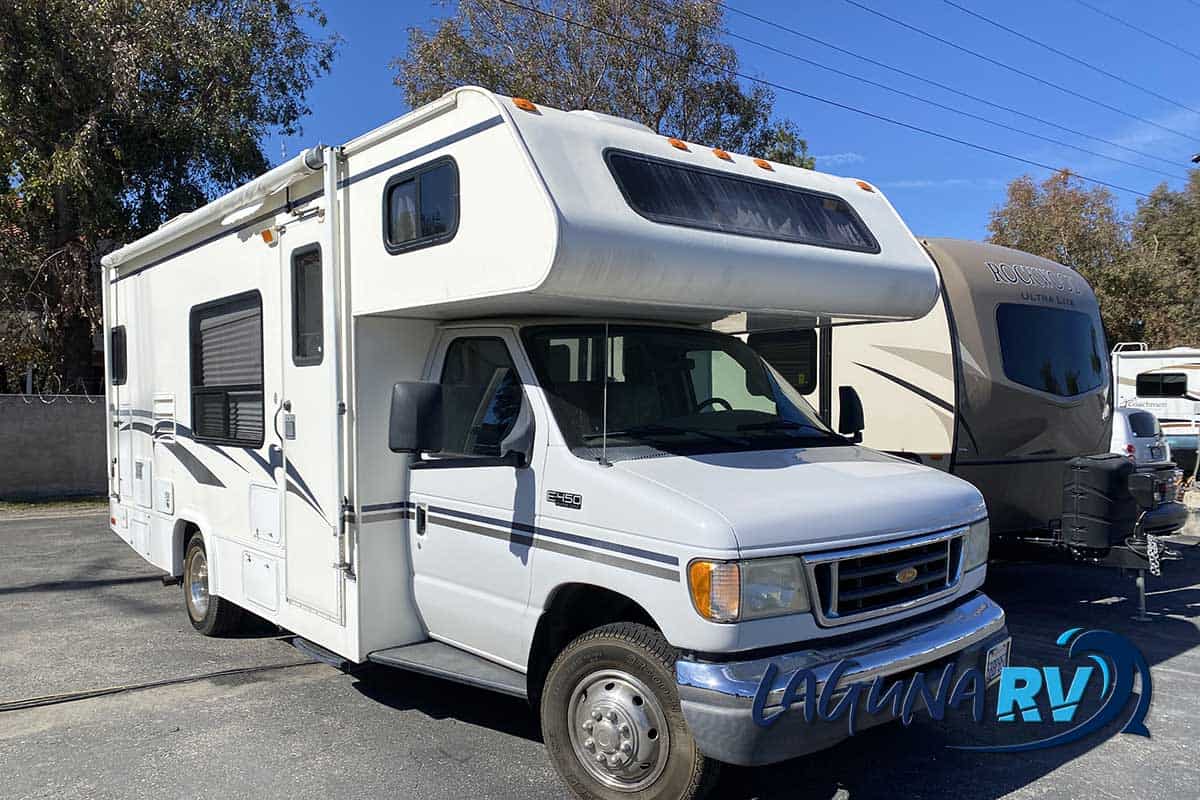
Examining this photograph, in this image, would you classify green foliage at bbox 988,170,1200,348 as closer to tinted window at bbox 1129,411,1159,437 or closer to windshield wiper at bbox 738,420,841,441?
tinted window at bbox 1129,411,1159,437

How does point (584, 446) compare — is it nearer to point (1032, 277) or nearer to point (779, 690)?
point (779, 690)

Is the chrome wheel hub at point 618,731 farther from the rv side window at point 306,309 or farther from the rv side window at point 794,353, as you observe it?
the rv side window at point 794,353

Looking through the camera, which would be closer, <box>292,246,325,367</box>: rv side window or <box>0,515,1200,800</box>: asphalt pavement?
<box>0,515,1200,800</box>: asphalt pavement

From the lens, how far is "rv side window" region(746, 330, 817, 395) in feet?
28.9

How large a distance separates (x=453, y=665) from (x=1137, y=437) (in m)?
8.41

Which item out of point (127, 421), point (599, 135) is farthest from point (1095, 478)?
point (127, 421)

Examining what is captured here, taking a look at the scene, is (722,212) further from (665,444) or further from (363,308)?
(363,308)

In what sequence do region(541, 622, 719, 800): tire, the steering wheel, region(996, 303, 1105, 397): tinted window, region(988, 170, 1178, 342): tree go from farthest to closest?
region(988, 170, 1178, 342): tree
region(996, 303, 1105, 397): tinted window
the steering wheel
region(541, 622, 719, 800): tire

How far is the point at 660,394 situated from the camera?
15.0 ft

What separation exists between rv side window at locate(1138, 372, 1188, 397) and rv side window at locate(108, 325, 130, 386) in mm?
16048

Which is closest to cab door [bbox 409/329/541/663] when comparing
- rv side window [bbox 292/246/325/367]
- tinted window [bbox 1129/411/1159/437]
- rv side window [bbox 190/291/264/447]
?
rv side window [bbox 292/246/325/367]

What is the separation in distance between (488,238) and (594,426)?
3.08ft

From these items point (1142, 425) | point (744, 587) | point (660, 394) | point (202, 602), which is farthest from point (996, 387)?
point (202, 602)

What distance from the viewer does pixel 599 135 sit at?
166 inches
